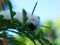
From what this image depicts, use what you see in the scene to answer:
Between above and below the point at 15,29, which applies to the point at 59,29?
below

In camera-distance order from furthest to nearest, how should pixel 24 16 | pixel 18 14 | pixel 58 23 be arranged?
1. pixel 58 23
2. pixel 18 14
3. pixel 24 16

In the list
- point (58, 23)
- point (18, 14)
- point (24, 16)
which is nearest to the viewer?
point (24, 16)

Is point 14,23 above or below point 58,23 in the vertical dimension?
above

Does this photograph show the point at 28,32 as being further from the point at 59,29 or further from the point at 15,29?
the point at 59,29

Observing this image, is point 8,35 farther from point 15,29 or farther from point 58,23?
point 58,23

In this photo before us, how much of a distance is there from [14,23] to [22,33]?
0.07 feet

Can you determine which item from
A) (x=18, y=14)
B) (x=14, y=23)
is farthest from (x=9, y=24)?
(x=18, y=14)

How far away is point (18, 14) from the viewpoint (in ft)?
1.02

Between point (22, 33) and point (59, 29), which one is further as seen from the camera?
point (59, 29)

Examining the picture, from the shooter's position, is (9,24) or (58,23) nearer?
(9,24)

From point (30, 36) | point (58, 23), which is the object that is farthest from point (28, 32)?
point (58, 23)

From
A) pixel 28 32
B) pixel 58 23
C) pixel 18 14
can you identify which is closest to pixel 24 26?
pixel 28 32

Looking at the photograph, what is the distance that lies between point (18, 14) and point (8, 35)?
3.9 inches

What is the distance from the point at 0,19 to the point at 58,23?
2.22 meters
